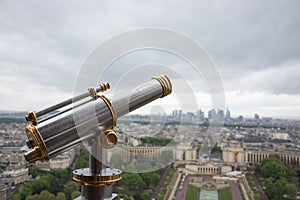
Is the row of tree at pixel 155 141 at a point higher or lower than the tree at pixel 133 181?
higher

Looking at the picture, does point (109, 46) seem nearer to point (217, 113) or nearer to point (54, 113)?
point (54, 113)

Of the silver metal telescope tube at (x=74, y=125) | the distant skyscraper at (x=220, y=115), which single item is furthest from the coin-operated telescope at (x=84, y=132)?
the distant skyscraper at (x=220, y=115)

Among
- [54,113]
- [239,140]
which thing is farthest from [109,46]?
[239,140]

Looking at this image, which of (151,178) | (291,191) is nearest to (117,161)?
(151,178)

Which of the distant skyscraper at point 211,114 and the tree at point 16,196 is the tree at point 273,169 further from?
the distant skyscraper at point 211,114

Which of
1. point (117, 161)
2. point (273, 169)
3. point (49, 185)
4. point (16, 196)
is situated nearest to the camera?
point (117, 161)

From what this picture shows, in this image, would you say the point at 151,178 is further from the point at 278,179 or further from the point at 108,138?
the point at 108,138

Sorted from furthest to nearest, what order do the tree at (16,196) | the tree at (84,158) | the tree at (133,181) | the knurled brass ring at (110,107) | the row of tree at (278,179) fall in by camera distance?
the row of tree at (278,179), the tree at (133,181), the tree at (16,196), the tree at (84,158), the knurled brass ring at (110,107)
